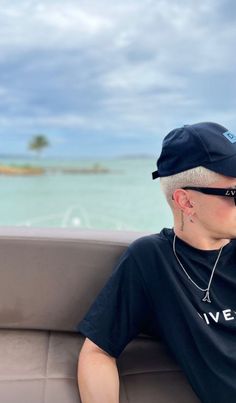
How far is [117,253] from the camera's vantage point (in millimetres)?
1406

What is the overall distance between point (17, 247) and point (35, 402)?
0.50 metres

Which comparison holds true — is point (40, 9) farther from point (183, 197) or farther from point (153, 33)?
point (183, 197)

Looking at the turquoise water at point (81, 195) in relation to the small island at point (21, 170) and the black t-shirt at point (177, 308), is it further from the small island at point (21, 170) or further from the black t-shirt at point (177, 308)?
the black t-shirt at point (177, 308)

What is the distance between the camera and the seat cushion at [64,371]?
1.12m

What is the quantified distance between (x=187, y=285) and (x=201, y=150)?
0.33m

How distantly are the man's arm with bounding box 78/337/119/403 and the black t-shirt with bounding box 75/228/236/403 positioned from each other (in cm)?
3

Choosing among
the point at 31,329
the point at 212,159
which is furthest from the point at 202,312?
the point at 31,329

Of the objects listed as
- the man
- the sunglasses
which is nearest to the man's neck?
the man

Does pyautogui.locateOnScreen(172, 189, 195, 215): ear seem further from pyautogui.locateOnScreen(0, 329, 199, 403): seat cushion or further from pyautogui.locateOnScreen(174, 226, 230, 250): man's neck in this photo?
pyautogui.locateOnScreen(0, 329, 199, 403): seat cushion

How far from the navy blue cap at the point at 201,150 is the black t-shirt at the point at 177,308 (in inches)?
8.2

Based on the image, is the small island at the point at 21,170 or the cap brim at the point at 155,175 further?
the small island at the point at 21,170

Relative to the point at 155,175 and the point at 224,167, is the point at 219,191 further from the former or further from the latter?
the point at 155,175

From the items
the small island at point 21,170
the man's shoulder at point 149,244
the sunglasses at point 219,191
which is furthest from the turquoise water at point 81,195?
the sunglasses at point 219,191

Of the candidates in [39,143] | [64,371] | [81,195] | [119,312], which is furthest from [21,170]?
[119,312]
